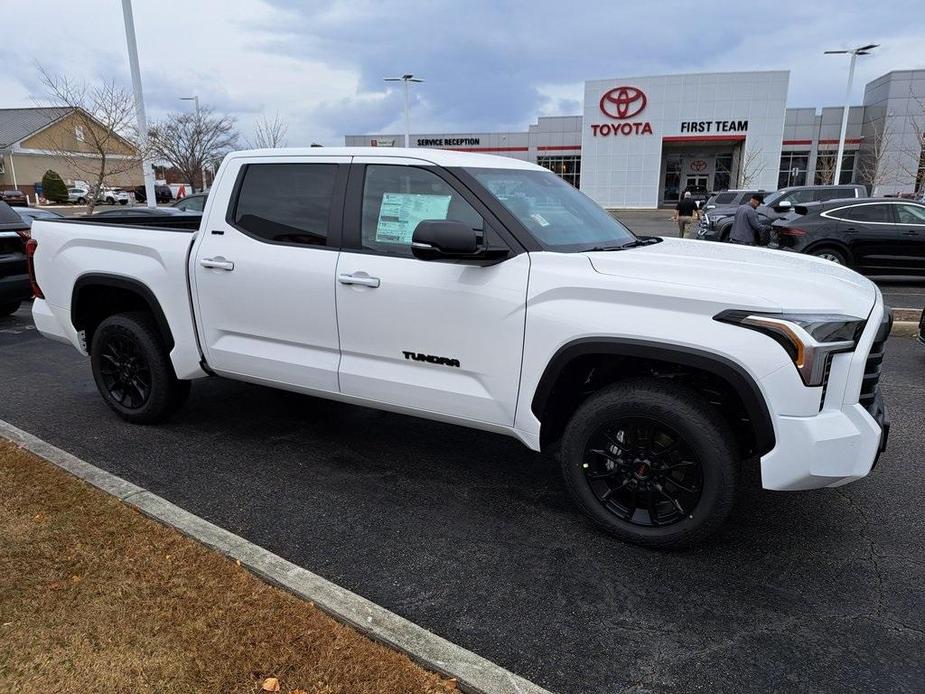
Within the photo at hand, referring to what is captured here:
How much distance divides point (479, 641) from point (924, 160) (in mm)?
39118

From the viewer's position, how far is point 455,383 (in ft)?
11.3

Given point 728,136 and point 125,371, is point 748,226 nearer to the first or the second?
point 125,371

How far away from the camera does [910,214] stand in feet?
37.5

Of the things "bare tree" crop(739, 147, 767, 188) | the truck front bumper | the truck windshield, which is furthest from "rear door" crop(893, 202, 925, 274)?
"bare tree" crop(739, 147, 767, 188)

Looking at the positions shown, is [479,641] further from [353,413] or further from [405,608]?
[353,413]

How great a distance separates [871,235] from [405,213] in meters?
10.7

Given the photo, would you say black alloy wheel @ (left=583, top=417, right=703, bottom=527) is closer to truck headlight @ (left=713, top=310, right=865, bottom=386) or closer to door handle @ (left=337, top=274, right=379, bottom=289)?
truck headlight @ (left=713, top=310, right=865, bottom=386)

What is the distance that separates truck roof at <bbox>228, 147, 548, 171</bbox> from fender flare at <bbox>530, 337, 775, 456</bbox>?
4.16ft

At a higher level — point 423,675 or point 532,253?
point 532,253

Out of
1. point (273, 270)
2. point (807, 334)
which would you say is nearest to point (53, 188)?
point (273, 270)

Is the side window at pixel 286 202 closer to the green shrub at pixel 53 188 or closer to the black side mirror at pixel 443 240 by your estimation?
the black side mirror at pixel 443 240

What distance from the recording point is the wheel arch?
14.8 feet

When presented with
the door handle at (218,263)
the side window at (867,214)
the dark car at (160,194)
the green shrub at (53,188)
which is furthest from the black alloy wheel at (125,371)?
the green shrub at (53,188)

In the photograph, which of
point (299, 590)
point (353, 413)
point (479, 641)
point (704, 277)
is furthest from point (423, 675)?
point (353, 413)
